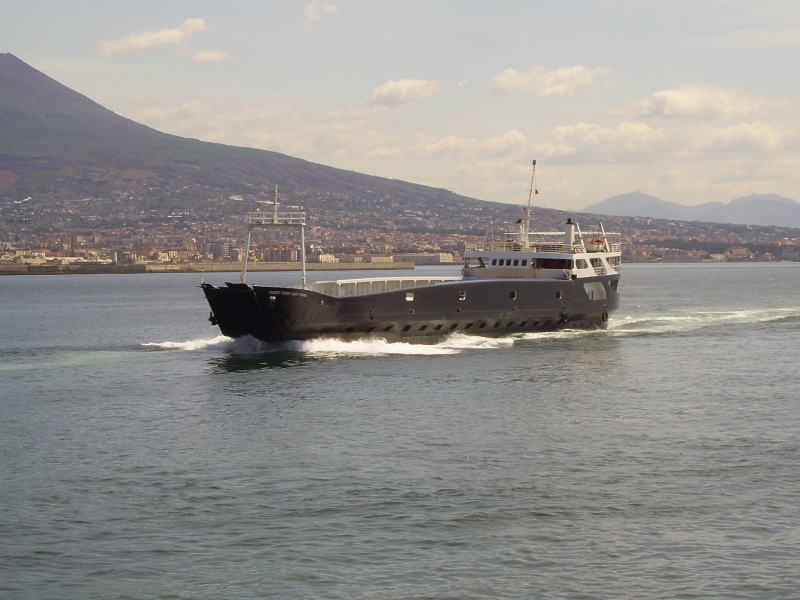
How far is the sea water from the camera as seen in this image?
16.6 m

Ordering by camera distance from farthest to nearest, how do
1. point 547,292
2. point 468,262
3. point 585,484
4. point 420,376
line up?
point 468,262
point 547,292
point 420,376
point 585,484

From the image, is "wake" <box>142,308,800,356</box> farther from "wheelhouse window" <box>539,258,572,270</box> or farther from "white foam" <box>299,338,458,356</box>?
"wheelhouse window" <box>539,258,572,270</box>

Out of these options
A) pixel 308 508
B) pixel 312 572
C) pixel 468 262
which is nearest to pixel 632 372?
pixel 468 262

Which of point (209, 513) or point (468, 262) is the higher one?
point (468, 262)

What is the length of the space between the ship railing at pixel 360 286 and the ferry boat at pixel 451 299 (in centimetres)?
5

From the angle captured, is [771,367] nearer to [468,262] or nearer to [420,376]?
[420,376]

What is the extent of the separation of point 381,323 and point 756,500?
2464cm

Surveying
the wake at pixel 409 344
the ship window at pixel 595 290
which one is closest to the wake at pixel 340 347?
the wake at pixel 409 344

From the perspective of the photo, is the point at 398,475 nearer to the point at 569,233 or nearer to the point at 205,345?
the point at 205,345

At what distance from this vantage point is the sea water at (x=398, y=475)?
1659 centimetres

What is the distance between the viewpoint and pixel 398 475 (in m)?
22.2

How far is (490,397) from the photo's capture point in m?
32.1

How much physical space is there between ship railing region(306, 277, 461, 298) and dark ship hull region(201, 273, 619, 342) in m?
0.88

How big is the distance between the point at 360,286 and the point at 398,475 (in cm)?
2277
